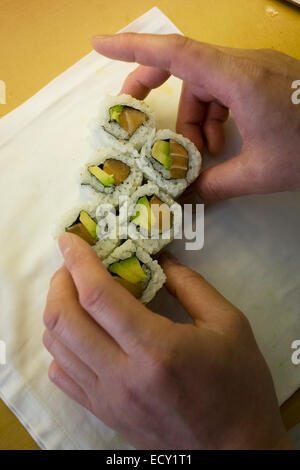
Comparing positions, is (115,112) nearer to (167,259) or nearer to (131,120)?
(131,120)

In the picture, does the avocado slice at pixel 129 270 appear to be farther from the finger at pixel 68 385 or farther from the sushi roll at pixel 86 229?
the finger at pixel 68 385

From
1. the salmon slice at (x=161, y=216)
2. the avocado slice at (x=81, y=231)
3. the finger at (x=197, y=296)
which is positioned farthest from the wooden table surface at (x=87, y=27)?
the finger at (x=197, y=296)

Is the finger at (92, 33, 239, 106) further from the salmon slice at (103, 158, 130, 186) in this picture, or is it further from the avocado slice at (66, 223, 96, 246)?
the avocado slice at (66, 223, 96, 246)
